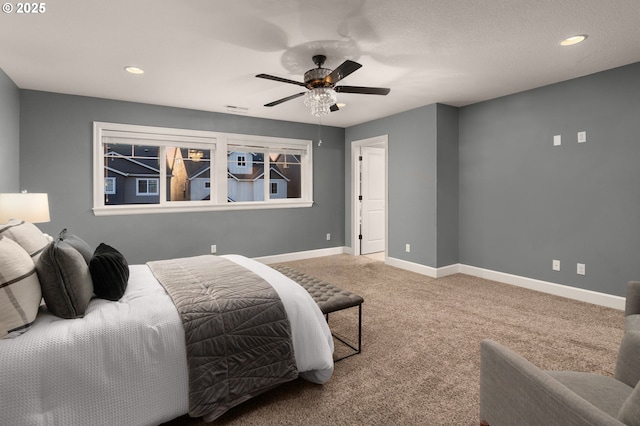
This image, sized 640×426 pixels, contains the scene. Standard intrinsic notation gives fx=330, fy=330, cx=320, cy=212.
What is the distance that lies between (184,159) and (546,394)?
5103 millimetres

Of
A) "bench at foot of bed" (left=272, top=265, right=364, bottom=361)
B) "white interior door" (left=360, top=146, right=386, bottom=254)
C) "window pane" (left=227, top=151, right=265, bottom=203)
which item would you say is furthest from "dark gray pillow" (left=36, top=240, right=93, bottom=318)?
"white interior door" (left=360, top=146, right=386, bottom=254)

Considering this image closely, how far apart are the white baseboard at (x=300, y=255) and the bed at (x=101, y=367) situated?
367 centimetres

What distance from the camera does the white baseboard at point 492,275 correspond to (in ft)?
11.7

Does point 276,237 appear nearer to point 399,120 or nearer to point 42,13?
point 399,120

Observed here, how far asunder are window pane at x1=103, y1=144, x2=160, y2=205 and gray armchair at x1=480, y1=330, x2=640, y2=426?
4.77 meters

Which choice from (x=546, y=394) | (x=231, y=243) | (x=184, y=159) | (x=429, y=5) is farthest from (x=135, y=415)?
(x=184, y=159)

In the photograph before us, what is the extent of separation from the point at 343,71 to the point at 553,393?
7.85ft

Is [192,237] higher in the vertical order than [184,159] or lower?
lower

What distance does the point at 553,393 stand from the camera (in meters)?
1.01

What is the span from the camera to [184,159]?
507 cm

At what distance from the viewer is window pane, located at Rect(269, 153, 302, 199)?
5.91 meters

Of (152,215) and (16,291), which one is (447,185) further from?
(16,291)

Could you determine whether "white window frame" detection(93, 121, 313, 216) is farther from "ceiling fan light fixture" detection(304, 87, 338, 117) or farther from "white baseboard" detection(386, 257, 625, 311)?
"ceiling fan light fixture" detection(304, 87, 338, 117)

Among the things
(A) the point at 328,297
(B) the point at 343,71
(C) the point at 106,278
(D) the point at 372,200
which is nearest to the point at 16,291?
(C) the point at 106,278
